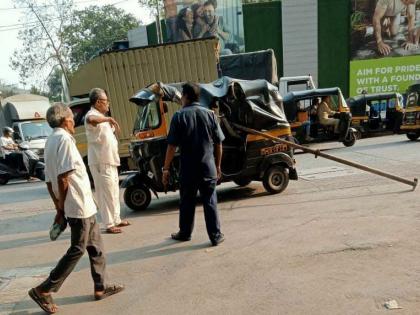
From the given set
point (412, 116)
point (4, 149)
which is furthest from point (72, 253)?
point (412, 116)

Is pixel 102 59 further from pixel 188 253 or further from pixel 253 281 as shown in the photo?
pixel 253 281

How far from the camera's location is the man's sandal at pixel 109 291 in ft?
13.4

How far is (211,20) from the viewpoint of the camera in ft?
85.4

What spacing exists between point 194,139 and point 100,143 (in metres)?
1.66

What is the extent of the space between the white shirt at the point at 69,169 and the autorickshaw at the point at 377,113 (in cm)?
1481

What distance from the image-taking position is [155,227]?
648cm

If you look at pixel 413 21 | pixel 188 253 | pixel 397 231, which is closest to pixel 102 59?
pixel 188 253

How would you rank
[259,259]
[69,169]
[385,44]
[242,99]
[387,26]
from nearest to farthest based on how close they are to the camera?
1. [69,169]
2. [259,259]
3. [242,99]
4. [387,26]
5. [385,44]

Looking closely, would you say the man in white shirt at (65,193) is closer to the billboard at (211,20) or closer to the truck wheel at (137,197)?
the truck wheel at (137,197)

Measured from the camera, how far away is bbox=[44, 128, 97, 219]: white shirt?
12.2ft

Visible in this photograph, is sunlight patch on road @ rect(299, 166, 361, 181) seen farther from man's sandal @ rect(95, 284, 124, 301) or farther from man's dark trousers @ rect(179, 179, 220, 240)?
man's sandal @ rect(95, 284, 124, 301)

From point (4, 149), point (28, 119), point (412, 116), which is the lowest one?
point (412, 116)

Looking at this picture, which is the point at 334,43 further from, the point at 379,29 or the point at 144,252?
the point at 144,252

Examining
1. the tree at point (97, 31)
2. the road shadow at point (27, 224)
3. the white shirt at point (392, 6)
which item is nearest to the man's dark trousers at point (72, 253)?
the road shadow at point (27, 224)
